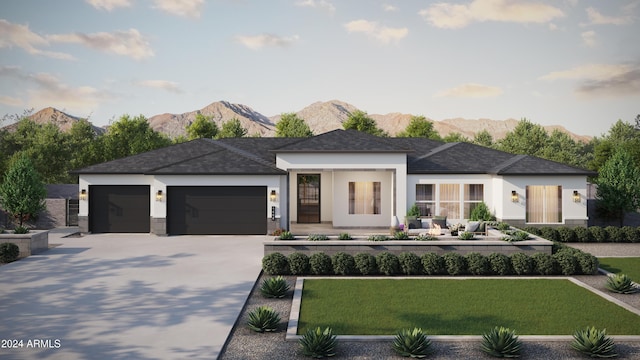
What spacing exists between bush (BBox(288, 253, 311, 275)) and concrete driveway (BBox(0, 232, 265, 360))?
3.86 ft

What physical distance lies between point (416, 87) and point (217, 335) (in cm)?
7935

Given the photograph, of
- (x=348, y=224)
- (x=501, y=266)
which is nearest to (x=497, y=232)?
(x=501, y=266)

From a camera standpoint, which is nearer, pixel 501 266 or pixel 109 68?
pixel 501 266

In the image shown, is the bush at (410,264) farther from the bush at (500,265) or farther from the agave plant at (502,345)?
the agave plant at (502,345)

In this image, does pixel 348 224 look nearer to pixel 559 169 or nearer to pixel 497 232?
pixel 497 232

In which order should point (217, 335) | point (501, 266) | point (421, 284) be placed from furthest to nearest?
point (501, 266), point (421, 284), point (217, 335)

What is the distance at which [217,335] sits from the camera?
950 cm

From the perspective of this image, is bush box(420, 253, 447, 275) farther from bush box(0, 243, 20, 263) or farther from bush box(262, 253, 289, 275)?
bush box(0, 243, 20, 263)

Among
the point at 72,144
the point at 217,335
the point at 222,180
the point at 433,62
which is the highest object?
the point at 433,62

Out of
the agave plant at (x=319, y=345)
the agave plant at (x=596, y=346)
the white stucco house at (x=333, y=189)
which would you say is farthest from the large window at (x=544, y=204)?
the agave plant at (x=319, y=345)

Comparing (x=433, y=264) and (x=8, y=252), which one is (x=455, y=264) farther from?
(x=8, y=252)

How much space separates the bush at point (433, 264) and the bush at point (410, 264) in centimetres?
17

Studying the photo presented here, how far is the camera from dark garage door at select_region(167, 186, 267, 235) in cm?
2373

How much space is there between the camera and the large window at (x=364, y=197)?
84.4 ft
